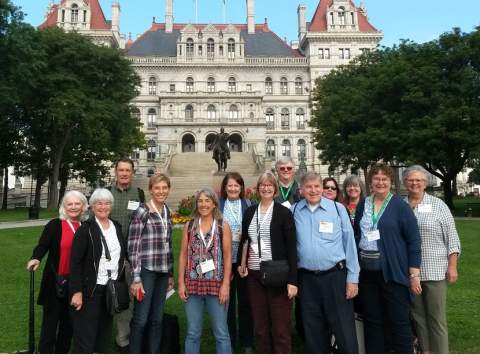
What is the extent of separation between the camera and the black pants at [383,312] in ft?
17.1

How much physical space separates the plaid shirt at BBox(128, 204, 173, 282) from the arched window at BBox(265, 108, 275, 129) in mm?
60661

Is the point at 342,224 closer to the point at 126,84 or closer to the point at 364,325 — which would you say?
the point at 364,325

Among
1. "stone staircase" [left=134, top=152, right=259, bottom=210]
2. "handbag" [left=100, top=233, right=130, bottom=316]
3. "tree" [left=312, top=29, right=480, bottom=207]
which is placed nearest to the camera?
"handbag" [left=100, top=233, right=130, bottom=316]

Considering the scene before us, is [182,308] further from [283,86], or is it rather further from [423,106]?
[283,86]

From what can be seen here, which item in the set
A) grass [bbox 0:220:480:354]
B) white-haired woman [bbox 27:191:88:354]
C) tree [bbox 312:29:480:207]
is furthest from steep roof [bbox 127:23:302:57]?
white-haired woman [bbox 27:191:88:354]

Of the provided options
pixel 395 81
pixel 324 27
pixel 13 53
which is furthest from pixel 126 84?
pixel 324 27

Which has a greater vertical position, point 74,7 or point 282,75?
point 74,7

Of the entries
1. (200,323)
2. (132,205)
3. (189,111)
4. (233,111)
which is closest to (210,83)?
(189,111)

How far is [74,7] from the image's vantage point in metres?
62.9

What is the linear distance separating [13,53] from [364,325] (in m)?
25.1

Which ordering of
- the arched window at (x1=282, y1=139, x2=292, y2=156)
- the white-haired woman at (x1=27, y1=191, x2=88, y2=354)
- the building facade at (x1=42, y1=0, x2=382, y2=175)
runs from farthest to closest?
the arched window at (x1=282, y1=139, x2=292, y2=156) < the building facade at (x1=42, y1=0, x2=382, y2=175) < the white-haired woman at (x1=27, y1=191, x2=88, y2=354)

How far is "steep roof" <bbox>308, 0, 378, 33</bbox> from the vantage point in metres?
65.9

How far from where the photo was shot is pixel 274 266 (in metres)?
5.03

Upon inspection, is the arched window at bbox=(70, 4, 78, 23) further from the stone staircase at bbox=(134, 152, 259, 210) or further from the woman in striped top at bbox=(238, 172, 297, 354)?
the woman in striped top at bbox=(238, 172, 297, 354)
